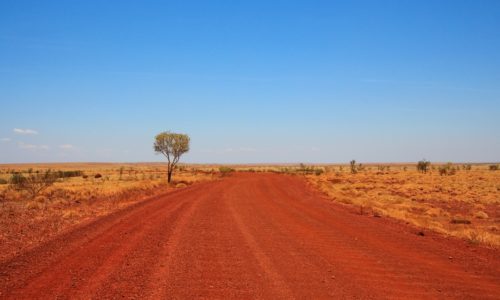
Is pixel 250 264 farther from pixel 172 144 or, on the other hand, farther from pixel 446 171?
pixel 446 171

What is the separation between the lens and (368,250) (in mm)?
9562

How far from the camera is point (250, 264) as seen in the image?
8.16 meters

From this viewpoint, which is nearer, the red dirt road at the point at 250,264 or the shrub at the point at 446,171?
the red dirt road at the point at 250,264

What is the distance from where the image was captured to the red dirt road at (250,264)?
652 centimetres

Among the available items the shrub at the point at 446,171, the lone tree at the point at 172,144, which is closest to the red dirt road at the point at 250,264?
the lone tree at the point at 172,144

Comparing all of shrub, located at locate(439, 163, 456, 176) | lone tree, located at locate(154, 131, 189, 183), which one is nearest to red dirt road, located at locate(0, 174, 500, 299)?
lone tree, located at locate(154, 131, 189, 183)

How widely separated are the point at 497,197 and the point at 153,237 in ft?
95.3

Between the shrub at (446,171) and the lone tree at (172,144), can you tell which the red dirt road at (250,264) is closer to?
the lone tree at (172,144)

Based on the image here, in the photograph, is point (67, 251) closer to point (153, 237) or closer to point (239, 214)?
point (153, 237)

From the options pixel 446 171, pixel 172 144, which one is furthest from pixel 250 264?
pixel 446 171

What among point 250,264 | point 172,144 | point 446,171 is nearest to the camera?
point 250,264

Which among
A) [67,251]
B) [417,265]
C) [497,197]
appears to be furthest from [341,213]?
[497,197]

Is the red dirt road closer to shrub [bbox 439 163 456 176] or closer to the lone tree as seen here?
the lone tree

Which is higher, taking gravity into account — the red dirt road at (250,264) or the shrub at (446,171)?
the shrub at (446,171)
